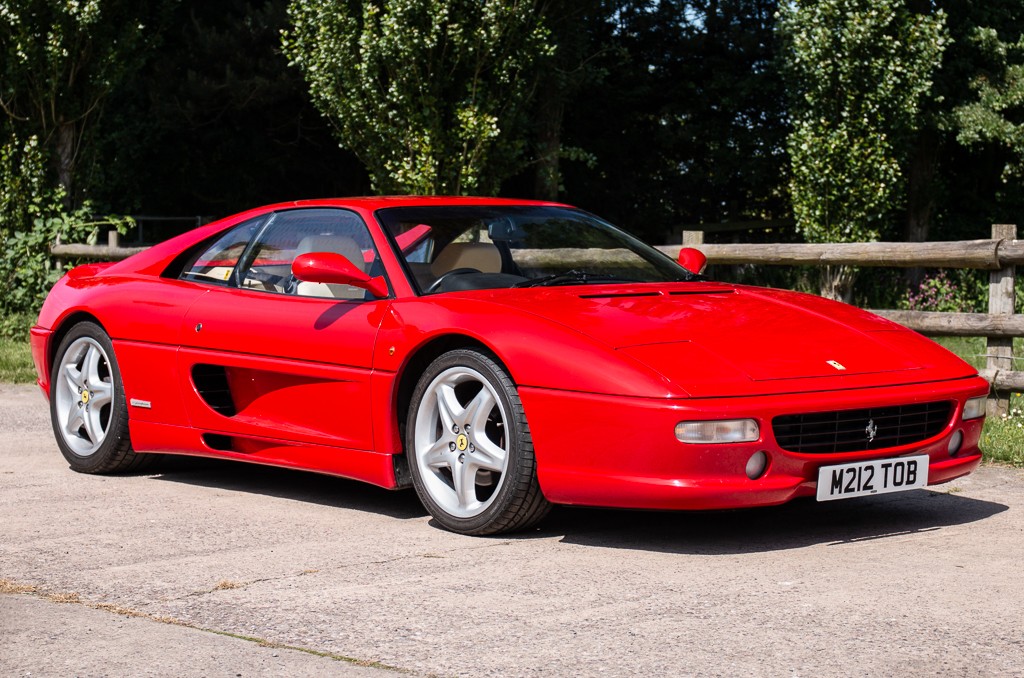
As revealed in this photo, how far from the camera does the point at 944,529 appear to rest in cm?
562

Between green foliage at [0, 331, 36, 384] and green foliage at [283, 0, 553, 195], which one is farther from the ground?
green foliage at [283, 0, 553, 195]

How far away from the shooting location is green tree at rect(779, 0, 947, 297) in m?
21.1

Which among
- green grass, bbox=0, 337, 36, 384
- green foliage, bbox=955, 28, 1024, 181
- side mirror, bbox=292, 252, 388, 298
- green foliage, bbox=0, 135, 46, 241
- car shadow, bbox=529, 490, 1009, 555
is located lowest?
green grass, bbox=0, 337, 36, 384

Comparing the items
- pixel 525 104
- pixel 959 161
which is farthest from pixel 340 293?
pixel 959 161

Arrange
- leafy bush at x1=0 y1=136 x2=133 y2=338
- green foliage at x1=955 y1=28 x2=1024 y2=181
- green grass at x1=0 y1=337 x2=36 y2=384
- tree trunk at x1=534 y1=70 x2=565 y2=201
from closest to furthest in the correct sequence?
green grass at x1=0 y1=337 x2=36 y2=384 < leafy bush at x1=0 y1=136 x2=133 y2=338 < green foliage at x1=955 y1=28 x2=1024 y2=181 < tree trunk at x1=534 y1=70 x2=565 y2=201

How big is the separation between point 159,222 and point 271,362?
2331 centimetres

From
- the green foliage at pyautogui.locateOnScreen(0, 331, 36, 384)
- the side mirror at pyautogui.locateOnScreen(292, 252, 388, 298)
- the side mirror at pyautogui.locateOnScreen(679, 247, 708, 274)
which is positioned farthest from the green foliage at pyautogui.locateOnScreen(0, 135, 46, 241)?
the side mirror at pyautogui.locateOnScreen(292, 252, 388, 298)

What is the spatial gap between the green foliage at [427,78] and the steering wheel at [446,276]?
1141cm

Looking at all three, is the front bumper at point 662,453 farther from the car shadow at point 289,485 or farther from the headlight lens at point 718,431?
the car shadow at point 289,485

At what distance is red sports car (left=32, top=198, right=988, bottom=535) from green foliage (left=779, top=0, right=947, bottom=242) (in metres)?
15.1

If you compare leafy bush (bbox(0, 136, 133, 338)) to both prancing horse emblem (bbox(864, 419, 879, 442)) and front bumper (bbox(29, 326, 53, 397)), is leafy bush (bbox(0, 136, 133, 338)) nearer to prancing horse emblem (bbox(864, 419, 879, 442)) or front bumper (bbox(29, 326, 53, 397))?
front bumper (bbox(29, 326, 53, 397))

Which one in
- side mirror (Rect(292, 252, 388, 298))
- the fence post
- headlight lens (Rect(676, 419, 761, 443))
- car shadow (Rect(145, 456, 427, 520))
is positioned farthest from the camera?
the fence post

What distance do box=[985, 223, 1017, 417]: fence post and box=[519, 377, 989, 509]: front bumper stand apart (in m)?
3.61

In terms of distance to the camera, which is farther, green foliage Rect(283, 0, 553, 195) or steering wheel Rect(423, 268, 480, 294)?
green foliage Rect(283, 0, 553, 195)
